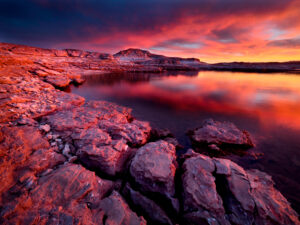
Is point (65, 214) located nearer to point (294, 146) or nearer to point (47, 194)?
point (47, 194)

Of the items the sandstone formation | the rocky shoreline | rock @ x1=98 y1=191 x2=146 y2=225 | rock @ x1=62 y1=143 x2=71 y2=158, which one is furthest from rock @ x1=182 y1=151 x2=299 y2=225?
rock @ x1=62 y1=143 x2=71 y2=158

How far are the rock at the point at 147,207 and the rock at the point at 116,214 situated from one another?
1.40ft

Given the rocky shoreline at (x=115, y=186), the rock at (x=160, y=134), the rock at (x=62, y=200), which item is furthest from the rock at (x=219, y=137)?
the rock at (x=62, y=200)

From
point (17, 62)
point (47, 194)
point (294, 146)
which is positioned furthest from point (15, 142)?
point (17, 62)

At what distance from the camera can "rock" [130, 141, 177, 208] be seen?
125 inches

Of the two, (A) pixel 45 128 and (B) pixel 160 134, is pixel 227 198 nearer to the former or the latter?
(B) pixel 160 134

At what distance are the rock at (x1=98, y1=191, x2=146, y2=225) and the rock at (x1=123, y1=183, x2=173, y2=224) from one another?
428 millimetres

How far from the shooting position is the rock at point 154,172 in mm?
3168

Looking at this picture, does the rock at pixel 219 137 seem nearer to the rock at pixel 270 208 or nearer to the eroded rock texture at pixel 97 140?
the rock at pixel 270 208

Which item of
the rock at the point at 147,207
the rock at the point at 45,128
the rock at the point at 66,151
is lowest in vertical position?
the rock at the point at 147,207

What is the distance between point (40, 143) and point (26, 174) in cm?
127

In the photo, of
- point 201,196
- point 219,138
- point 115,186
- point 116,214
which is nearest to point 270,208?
point 201,196

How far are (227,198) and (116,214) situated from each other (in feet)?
8.84

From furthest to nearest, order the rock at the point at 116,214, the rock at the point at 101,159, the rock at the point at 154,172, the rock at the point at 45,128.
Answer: the rock at the point at 45,128, the rock at the point at 101,159, the rock at the point at 154,172, the rock at the point at 116,214
